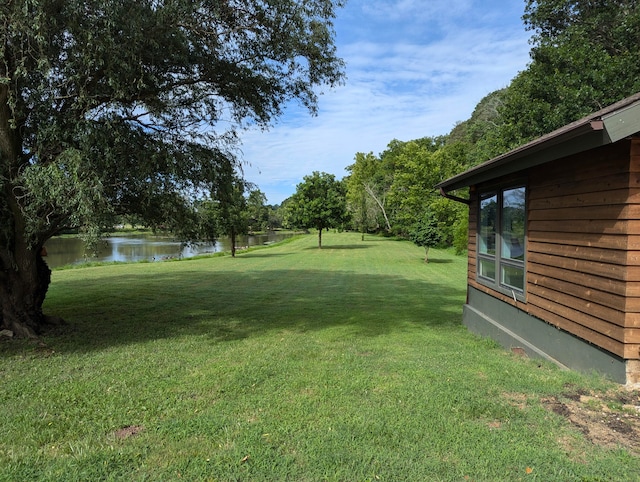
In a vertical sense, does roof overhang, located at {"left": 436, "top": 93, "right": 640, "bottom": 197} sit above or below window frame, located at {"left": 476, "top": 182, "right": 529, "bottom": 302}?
above

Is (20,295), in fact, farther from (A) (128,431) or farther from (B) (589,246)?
(B) (589,246)

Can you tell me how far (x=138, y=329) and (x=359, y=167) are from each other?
49.8 meters

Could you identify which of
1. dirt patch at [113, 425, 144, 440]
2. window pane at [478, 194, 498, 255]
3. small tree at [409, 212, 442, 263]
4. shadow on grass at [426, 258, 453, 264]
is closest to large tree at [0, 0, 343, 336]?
dirt patch at [113, 425, 144, 440]

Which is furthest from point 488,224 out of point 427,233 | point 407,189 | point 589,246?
point 407,189

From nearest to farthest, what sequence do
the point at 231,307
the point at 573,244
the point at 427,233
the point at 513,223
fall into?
the point at 573,244, the point at 513,223, the point at 231,307, the point at 427,233

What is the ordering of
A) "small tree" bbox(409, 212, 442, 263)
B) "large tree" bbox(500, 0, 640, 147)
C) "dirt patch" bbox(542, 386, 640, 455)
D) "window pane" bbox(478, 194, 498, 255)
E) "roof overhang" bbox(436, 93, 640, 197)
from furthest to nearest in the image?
"small tree" bbox(409, 212, 442, 263) < "large tree" bbox(500, 0, 640, 147) < "window pane" bbox(478, 194, 498, 255) < "roof overhang" bbox(436, 93, 640, 197) < "dirt patch" bbox(542, 386, 640, 455)

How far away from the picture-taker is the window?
18.0 feet

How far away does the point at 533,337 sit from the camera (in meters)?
5.12

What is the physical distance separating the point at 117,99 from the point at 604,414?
6.29 meters

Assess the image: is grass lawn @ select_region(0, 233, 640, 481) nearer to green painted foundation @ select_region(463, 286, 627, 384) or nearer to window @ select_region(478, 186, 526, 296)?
green painted foundation @ select_region(463, 286, 627, 384)

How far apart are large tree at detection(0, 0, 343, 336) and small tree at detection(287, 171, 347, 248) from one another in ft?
78.9

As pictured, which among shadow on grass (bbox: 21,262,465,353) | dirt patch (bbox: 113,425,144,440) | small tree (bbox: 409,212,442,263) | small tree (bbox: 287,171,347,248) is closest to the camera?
dirt patch (bbox: 113,425,144,440)

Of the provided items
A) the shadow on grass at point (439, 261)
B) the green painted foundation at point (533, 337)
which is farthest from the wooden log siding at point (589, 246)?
the shadow on grass at point (439, 261)

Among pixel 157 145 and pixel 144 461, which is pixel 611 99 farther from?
pixel 144 461
